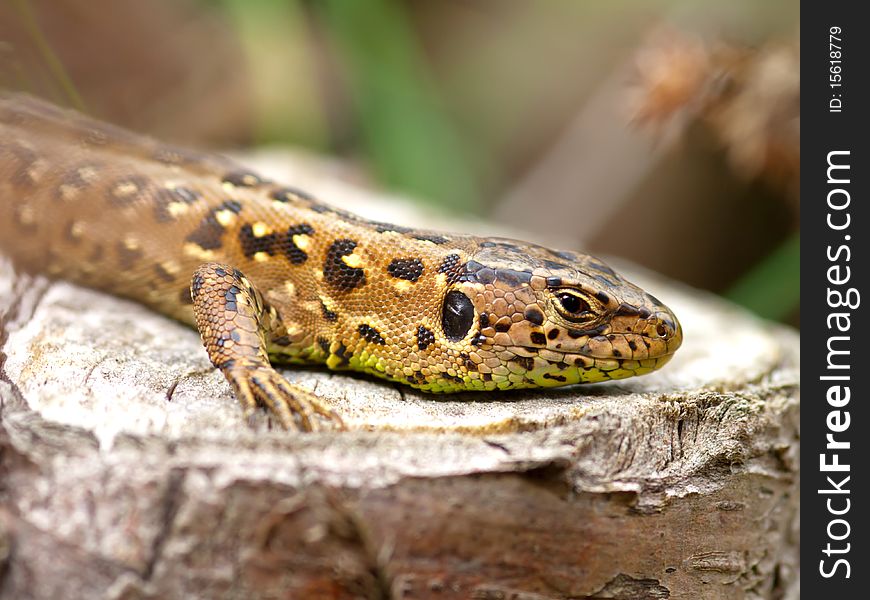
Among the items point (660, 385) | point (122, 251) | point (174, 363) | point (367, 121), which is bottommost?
point (174, 363)

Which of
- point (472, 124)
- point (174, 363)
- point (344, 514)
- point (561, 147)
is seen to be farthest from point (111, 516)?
point (472, 124)

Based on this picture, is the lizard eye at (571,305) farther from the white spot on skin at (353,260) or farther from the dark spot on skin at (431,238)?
the white spot on skin at (353,260)

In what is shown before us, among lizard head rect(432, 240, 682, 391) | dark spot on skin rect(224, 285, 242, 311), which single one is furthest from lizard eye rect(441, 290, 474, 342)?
dark spot on skin rect(224, 285, 242, 311)

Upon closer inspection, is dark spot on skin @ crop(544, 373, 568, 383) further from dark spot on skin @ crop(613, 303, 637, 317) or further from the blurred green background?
the blurred green background

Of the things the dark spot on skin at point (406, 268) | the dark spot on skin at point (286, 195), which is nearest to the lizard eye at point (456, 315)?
the dark spot on skin at point (406, 268)
